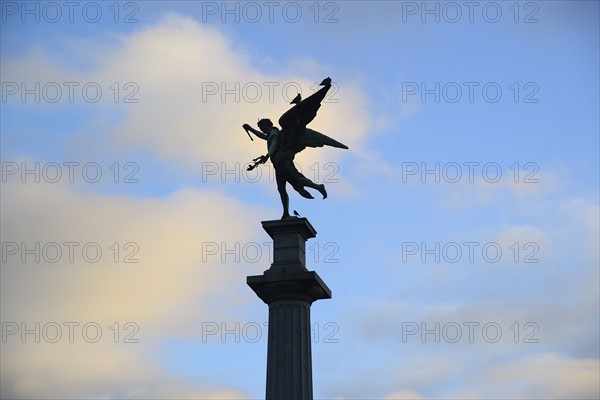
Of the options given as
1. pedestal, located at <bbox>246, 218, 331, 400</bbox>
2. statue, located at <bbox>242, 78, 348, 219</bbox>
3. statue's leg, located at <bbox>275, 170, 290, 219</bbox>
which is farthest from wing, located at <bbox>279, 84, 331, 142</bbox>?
pedestal, located at <bbox>246, 218, 331, 400</bbox>

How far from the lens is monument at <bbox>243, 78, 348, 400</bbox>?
103ft

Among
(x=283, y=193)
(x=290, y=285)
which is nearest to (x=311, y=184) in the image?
(x=283, y=193)

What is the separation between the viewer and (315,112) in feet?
110

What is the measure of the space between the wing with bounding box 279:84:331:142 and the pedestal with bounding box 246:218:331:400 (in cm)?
294

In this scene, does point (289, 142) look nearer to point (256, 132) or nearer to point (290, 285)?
point (256, 132)

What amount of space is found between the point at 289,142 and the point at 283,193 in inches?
63.7

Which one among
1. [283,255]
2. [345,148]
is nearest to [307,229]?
[283,255]

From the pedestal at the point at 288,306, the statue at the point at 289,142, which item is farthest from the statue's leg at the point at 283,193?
the pedestal at the point at 288,306

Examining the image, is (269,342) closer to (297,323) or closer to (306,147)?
(297,323)

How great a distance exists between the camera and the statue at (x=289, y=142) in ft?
110

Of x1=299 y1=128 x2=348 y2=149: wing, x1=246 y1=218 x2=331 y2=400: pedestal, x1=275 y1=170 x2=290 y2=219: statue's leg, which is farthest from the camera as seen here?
x1=299 y1=128 x2=348 y2=149: wing

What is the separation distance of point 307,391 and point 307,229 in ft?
15.7

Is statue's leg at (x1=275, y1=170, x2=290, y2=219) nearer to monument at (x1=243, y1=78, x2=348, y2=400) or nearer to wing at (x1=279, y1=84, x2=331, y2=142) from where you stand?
monument at (x1=243, y1=78, x2=348, y2=400)

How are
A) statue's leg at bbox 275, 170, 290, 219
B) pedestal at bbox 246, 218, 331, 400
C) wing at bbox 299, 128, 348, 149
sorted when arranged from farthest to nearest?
wing at bbox 299, 128, 348, 149 < statue's leg at bbox 275, 170, 290, 219 < pedestal at bbox 246, 218, 331, 400
